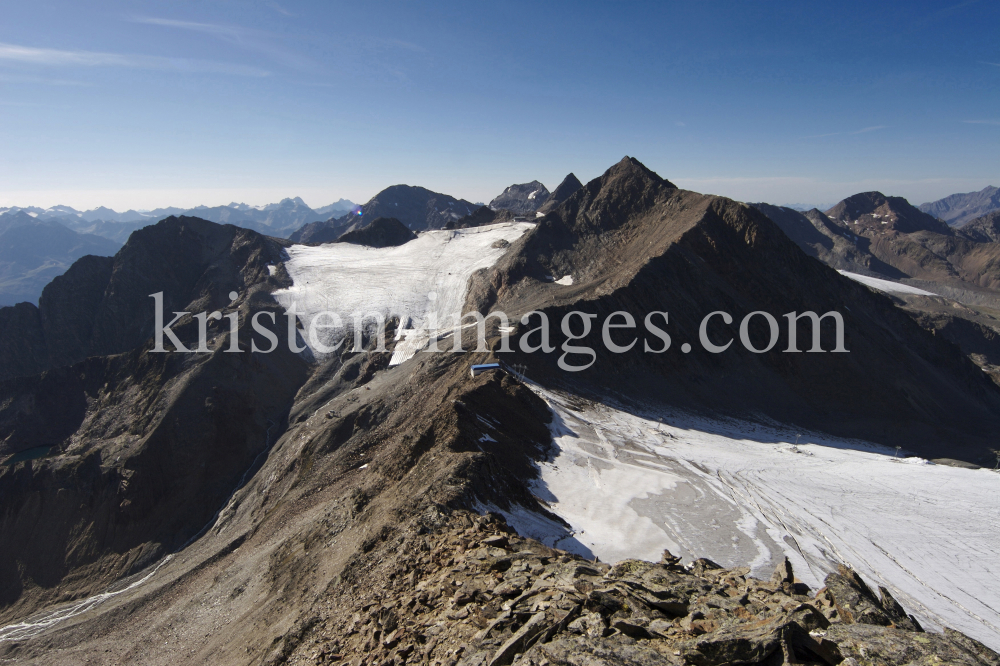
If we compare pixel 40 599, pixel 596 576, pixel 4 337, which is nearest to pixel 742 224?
pixel 596 576

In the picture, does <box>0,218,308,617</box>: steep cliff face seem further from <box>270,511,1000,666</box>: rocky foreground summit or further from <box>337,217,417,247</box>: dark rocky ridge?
<box>270,511,1000,666</box>: rocky foreground summit

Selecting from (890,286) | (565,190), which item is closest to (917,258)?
(890,286)

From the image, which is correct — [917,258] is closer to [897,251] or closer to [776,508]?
[897,251]

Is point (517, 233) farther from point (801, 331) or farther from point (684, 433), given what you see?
point (684, 433)

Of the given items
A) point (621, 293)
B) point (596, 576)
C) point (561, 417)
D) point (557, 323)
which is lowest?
point (561, 417)

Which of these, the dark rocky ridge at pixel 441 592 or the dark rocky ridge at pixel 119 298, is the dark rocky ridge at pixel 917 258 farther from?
the dark rocky ridge at pixel 119 298

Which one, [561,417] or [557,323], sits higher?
[557,323]
